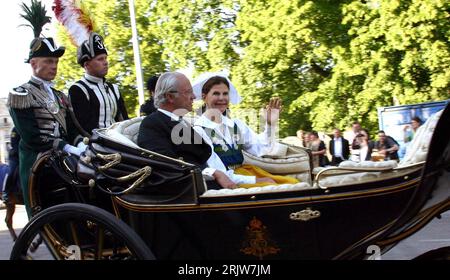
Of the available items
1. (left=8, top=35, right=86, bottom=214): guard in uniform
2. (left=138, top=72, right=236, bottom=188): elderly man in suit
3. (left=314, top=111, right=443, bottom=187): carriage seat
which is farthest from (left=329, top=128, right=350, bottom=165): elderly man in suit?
(left=314, top=111, right=443, bottom=187): carriage seat

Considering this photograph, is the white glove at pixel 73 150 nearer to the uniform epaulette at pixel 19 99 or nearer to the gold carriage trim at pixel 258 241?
the uniform epaulette at pixel 19 99

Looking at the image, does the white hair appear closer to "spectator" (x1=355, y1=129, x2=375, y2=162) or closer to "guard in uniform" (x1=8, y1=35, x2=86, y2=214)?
"guard in uniform" (x1=8, y1=35, x2=86, y2=214)

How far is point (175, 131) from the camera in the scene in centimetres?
329

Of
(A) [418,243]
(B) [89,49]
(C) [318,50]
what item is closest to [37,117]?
(B) [89,49]

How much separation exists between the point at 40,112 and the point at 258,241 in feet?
6.22

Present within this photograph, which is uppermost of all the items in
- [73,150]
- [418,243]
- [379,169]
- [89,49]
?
[89,49]

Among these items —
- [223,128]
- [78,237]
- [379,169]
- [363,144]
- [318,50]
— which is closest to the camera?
[379,169]

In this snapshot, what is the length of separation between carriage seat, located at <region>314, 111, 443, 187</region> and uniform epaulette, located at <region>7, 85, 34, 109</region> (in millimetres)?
2082

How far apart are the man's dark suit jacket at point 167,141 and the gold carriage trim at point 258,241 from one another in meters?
0.66

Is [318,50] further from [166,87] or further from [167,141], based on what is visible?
[167,141]

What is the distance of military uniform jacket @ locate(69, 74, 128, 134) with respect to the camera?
4316mm

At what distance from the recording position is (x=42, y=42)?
4.09m
